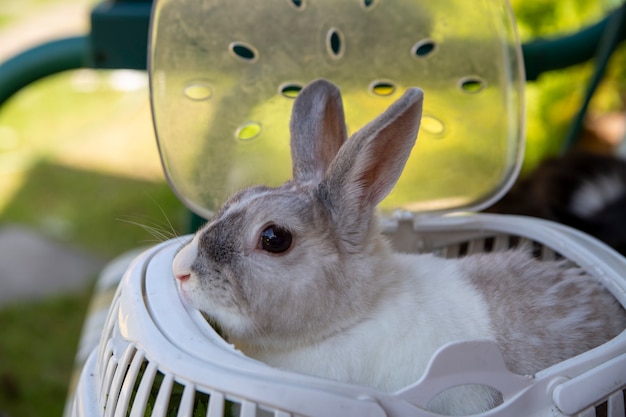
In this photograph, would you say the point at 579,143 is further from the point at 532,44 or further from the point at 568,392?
the point at 568,392

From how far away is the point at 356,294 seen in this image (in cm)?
109

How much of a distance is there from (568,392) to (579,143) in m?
2.27

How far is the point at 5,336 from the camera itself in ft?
7.81

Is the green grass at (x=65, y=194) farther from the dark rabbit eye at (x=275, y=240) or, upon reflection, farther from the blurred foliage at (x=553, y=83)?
the blurred foliage at (x=553, y=83)

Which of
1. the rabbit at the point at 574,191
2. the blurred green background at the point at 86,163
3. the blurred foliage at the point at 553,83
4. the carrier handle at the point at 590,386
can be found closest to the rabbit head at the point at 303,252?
the carrier handle at the point at 590,386

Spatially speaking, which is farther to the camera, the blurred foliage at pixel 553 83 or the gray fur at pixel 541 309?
the blurred foliage at pixel 553 83

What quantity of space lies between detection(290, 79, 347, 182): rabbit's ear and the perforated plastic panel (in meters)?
0.17

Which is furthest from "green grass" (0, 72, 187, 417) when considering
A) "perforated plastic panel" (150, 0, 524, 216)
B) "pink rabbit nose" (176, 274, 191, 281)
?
"pink rabbit nose" (176, 274, 191, 281)

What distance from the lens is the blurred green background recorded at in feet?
7.68

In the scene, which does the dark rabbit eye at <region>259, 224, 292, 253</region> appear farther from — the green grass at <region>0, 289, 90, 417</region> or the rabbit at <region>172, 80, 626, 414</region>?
the green grass at <region>0, 289, 90, 417</region>

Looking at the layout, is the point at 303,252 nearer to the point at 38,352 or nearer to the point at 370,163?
the point at 370,163

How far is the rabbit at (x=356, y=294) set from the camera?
1.05m

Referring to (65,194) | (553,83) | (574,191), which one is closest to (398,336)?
(574,191)

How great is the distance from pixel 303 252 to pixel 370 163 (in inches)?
6.0
